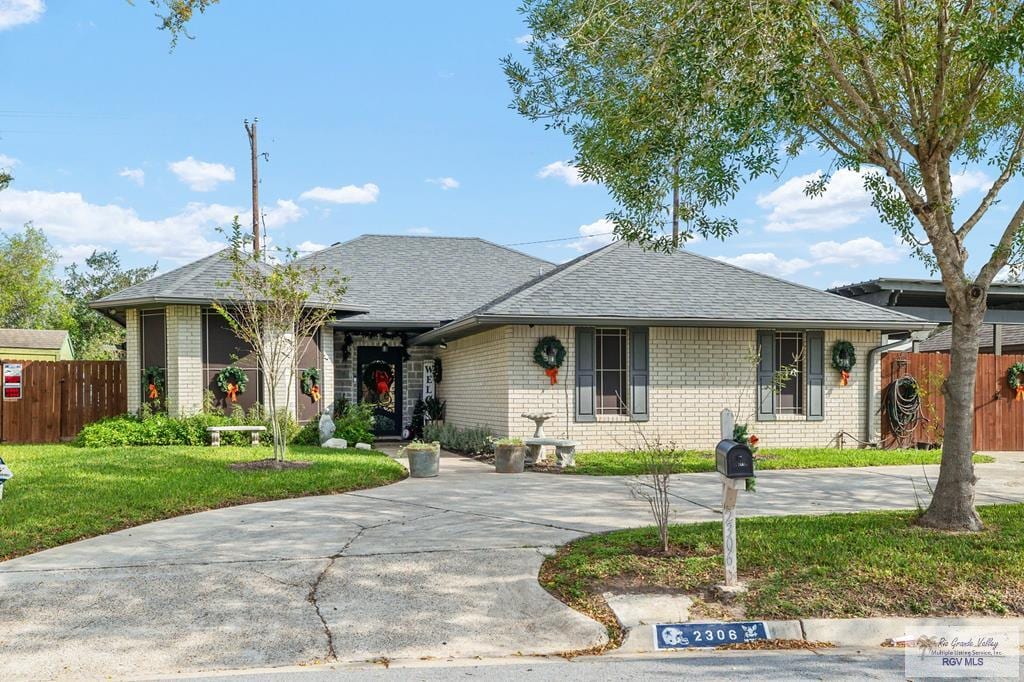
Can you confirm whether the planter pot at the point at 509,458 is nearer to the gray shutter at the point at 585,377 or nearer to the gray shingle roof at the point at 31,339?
the gray shutter at the point at 585,377

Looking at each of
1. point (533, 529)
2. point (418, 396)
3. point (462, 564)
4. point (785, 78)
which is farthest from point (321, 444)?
point (785, 78)

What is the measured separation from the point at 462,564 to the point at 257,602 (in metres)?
1.63

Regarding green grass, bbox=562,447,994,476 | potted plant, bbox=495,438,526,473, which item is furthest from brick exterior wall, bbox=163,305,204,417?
green grass, bbox=562,447,994,476

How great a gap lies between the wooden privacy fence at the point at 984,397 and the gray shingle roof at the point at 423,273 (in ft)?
28.7

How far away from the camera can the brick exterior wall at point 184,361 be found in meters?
17.0

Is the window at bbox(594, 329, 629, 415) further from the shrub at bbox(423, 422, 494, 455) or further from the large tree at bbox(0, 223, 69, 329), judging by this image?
the large tree at bbox(0, 223, 69, 329)

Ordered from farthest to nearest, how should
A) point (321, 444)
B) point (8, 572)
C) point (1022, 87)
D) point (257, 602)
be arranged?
point (321, 444)
point (1022, 87)
point (8, 572)
point (257, 602)

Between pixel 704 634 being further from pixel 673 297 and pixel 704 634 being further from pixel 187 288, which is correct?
pixel 187 288

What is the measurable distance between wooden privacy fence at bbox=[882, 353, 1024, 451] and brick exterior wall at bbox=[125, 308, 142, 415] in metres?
15.3

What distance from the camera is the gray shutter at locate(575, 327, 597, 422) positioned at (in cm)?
1538

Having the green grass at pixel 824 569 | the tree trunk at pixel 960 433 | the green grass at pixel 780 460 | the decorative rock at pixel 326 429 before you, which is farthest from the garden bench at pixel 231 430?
the tree trunk at pixel 960 433

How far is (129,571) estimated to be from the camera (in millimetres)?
6660

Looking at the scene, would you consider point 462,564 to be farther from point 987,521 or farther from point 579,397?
point 579,397

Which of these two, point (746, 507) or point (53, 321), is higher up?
point (53, 321)
